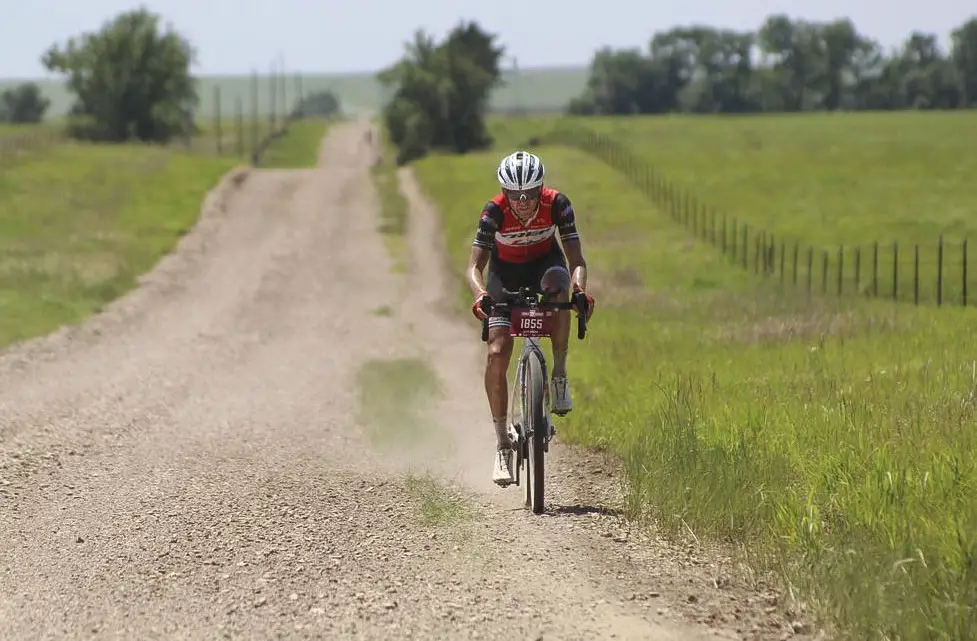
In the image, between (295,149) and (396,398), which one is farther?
(295,149)

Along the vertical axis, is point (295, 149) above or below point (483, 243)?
above

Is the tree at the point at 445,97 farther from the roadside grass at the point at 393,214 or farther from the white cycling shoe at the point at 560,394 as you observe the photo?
the white cycling shoe at the point at 560,394

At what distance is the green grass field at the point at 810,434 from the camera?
536cm

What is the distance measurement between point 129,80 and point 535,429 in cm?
8640

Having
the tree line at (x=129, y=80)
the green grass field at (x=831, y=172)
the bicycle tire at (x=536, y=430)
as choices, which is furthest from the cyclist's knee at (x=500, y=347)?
the tree line at (x=129, y=80)

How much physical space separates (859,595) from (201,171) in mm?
53224

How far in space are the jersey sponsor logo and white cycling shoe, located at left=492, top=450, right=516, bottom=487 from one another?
1.48 meters

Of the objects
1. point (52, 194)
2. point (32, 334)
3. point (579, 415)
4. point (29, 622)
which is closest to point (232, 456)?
point (579, 415)

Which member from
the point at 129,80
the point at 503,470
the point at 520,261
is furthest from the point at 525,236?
the point at 129,80

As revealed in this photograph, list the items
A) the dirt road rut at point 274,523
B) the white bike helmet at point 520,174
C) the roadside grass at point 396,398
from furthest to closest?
the roadside grass at point 396,398, the white bike helmet at point 520,174, the dirt road rut at point 274,523

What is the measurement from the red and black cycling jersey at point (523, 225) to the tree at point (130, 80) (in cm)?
8391

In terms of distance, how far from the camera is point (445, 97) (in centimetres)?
8050

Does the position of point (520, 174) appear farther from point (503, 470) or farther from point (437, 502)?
point (437, 502)

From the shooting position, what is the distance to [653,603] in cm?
588
